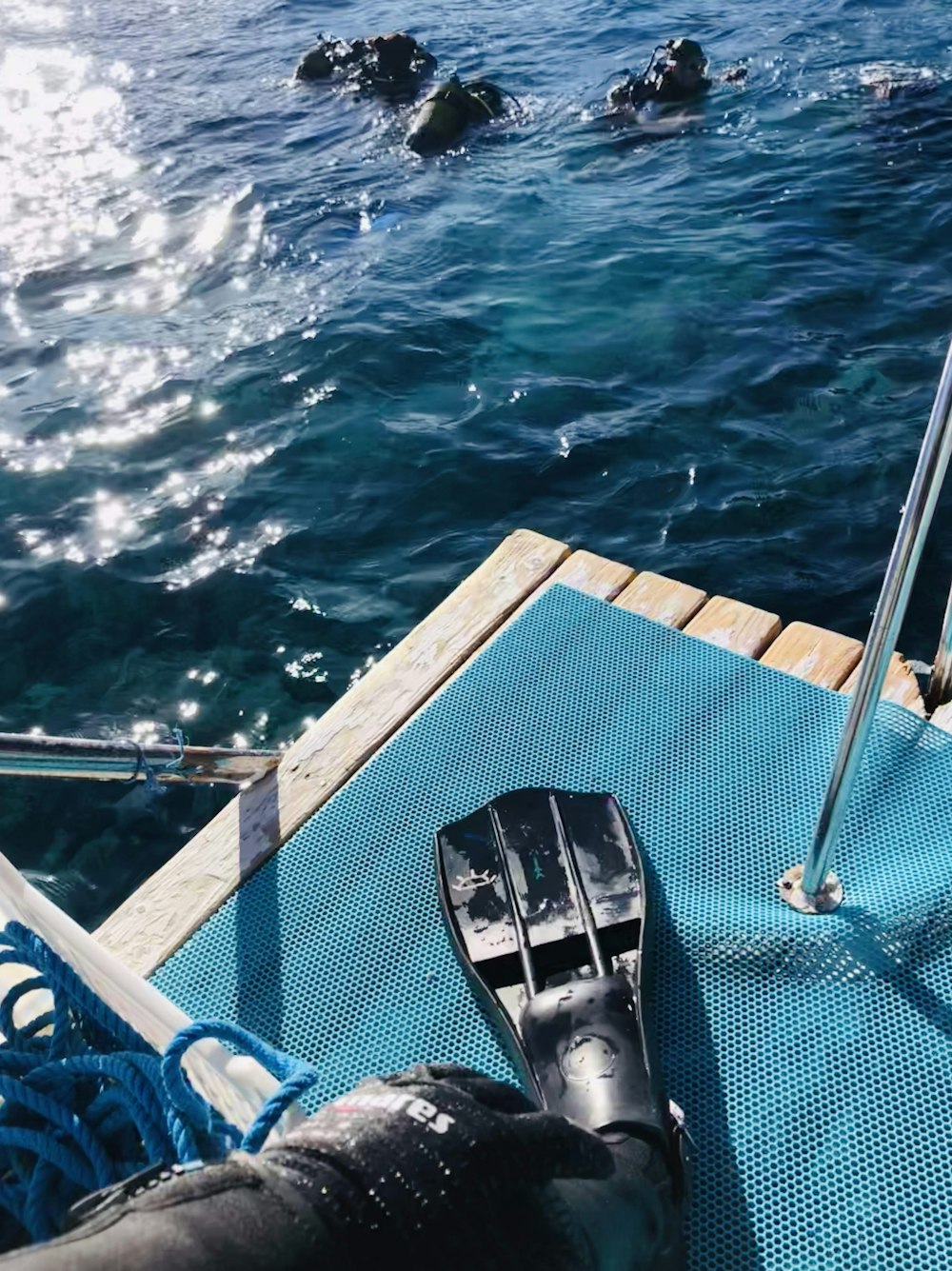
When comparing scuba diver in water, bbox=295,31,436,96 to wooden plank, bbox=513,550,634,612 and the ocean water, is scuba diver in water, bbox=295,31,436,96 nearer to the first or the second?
the ocean water

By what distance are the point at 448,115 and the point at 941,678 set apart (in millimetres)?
9964

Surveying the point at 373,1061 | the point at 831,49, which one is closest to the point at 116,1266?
the point at 373,1061

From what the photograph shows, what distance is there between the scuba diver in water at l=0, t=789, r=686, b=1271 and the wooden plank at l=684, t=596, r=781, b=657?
1.67 m

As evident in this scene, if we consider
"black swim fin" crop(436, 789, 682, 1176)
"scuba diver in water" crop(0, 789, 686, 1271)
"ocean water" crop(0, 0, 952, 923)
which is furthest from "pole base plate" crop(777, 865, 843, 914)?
"ocean water" crop(0, 0, 952, 923)

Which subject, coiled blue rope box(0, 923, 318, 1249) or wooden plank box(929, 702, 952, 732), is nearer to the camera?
coiled blue rope box(0, 923, 318, 1249)

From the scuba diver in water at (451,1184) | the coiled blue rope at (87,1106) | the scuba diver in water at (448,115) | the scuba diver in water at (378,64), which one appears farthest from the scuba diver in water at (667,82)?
the coiled blue rope at (87,1106)

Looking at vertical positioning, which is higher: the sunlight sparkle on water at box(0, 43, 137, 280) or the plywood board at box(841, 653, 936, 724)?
the sunlight sparkle on water at box(0, 43, 137, 280)

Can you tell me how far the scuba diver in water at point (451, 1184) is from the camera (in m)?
1.06

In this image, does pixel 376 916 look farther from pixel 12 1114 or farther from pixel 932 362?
pixel 932 362

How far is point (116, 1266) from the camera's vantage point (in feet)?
3.25

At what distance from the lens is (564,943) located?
284 centimetres

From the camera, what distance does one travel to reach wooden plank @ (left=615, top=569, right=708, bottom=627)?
4.01m

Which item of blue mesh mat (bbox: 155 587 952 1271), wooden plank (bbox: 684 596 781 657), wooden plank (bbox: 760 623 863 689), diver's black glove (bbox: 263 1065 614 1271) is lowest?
blue mesh mat (bbox: 155 587 952 1271)

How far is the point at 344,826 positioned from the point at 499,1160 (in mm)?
2097
